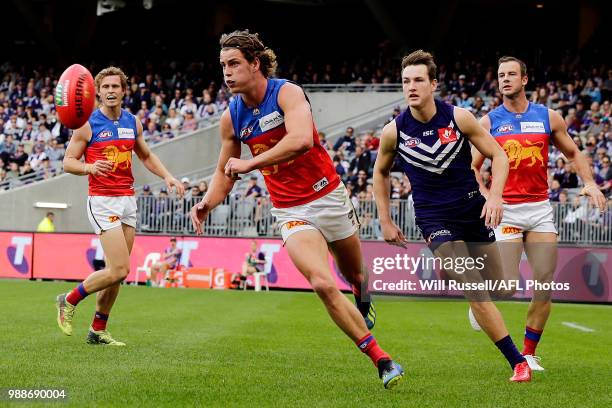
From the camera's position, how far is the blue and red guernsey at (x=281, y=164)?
7711 mm

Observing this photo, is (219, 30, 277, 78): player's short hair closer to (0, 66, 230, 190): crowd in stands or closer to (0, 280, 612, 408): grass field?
(0, 280, 612, 408): grass field

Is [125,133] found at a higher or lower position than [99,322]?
higher

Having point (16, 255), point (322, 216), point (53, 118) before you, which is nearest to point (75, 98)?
point (322, 216)

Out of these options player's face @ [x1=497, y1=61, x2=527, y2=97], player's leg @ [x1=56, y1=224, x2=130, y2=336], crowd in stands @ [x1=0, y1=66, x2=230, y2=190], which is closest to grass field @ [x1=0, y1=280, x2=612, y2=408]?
player's leg @ [x1=56, y1=224, x2=130, y2=336]

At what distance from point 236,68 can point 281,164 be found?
0.80m

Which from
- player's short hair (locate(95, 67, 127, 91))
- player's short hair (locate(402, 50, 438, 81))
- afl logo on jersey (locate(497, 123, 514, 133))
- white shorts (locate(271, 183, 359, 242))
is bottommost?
white shorts (locate(271, 183, 359, 242))

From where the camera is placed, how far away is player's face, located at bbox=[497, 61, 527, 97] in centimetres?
961

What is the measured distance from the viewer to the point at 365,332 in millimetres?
7434

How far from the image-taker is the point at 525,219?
31.7 feet

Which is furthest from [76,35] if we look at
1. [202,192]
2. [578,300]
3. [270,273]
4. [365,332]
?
[365,332]

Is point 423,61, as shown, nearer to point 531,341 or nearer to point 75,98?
point 531,341

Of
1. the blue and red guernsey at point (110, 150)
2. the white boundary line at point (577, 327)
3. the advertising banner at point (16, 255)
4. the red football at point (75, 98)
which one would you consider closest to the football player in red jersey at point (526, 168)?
the blue and red guernsey at point (110, 150)

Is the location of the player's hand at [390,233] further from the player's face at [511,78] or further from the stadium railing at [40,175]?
the stadium railing at [40,175]

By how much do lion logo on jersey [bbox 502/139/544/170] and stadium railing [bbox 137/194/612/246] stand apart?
44.9 feet
